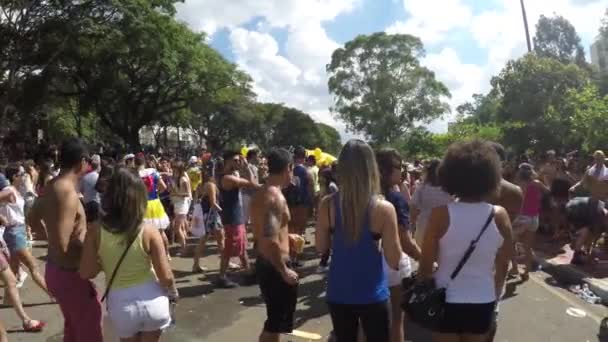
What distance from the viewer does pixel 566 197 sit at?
10625 mm

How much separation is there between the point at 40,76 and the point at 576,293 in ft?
87.7

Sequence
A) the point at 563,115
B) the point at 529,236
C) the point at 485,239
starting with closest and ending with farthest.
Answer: the point at 485,239, the point at 529,236, the point at 563,115

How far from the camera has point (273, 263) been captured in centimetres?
381

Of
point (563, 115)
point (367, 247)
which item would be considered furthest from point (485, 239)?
point (563, 115)

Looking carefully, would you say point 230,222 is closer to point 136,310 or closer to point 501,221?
point 136,310

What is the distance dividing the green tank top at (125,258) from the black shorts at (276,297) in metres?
1.03

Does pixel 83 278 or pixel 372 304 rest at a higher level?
pixel 83 278

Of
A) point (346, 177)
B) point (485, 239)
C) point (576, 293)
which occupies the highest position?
point (346, 177)

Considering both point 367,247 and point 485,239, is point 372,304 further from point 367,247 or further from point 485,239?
point 485,239

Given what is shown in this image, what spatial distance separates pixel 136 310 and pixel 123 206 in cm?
59

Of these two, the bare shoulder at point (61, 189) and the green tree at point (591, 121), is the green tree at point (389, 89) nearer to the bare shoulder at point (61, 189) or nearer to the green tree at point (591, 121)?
the green tree at point (591, 121)

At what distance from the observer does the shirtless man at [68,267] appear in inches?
136

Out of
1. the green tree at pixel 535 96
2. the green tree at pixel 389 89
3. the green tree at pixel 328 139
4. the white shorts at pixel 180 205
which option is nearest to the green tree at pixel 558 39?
the green tree at pixel 389 89

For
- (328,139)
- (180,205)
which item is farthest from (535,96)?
(328,139)
